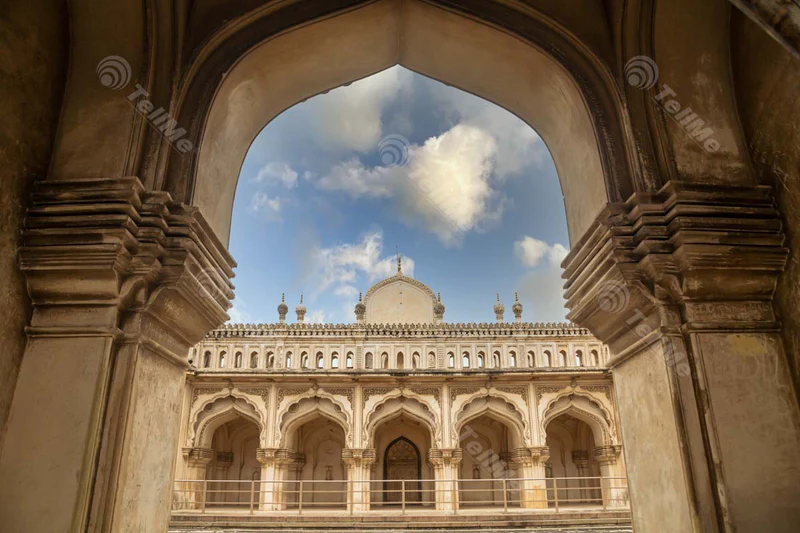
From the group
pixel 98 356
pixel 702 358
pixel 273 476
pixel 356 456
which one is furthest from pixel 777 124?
pixel 273 476

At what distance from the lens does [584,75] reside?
418 centimetres

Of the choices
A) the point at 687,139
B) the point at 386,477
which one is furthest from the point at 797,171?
the point at 386,477

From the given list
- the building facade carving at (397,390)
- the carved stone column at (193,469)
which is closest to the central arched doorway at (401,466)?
the building facade carving at (397,390)

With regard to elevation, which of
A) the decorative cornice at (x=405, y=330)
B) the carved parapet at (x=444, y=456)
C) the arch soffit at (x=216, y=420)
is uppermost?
the decorative cornice at (x=405, y=330)

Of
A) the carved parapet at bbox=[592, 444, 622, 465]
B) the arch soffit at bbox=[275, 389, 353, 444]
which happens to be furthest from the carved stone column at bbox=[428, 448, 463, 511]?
the carved parapet at bbox=[592, 444, 622, 465]

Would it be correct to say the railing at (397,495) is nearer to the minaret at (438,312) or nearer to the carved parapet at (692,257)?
the minaret at (438,312)

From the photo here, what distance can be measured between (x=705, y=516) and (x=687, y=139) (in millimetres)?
2296

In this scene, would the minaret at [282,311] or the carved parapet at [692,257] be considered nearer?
the carved parapet at [692,257]

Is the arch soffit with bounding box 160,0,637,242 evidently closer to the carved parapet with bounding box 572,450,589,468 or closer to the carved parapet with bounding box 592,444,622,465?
the carved parapet with bounding box 592,444,622,465

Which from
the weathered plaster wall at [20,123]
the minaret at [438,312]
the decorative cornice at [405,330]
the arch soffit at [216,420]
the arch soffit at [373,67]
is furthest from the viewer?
the minaret at [438,312]

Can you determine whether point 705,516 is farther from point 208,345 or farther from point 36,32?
point 208,345

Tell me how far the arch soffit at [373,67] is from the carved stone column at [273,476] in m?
12.5

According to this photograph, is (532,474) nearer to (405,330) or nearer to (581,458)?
(405,330)

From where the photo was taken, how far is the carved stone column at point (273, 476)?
15.3m
